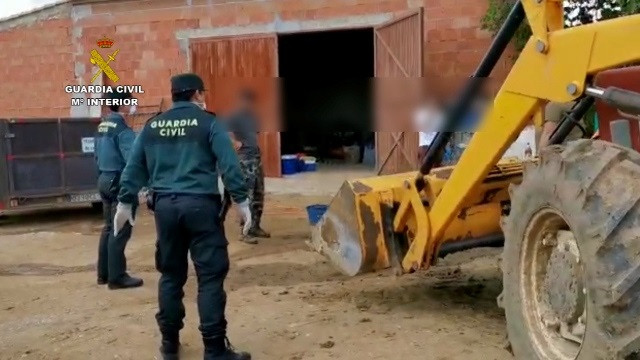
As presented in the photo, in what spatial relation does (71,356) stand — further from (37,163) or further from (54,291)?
(37,163)

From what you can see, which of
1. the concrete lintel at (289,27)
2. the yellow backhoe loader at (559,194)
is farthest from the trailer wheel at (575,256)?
the concrete lintel at (289,27)

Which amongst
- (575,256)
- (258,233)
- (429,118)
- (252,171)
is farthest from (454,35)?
(575,256)

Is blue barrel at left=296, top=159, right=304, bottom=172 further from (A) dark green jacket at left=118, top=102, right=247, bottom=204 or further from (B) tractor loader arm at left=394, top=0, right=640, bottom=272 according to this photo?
(A) dark green jacket at left=118, top=102, right=247, bottom=204

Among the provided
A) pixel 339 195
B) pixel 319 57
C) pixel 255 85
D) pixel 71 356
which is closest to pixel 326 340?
pixel 339 195

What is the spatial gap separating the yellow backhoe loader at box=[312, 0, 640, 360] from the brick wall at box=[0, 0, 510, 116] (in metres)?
6.44

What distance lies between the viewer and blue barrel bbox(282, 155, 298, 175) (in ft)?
45.9

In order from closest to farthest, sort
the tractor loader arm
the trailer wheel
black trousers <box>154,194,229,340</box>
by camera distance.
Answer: the trailer wheel → the tractor loader arm → black trousers <box>154,194,229,340</box>

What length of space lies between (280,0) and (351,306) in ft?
27.3

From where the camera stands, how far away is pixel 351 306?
5625 mm

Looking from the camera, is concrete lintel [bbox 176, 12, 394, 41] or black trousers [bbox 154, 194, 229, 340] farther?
concrete lintel [bbox 176, 12, 394, 41]

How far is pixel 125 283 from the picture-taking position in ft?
22.0

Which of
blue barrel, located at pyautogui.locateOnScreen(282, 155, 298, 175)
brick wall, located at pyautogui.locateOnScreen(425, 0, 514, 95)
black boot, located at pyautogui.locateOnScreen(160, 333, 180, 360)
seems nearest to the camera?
black boot, located at pyautogui.locateOnScreen(160, 333, 180, 360)

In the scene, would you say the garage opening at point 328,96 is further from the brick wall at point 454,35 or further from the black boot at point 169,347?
the black boot at point 169,347

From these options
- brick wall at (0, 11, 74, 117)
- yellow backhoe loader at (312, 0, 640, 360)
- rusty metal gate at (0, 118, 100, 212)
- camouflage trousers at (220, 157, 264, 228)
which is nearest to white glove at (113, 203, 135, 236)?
yellow backhoe loader at (312, 0, 640, 360)
